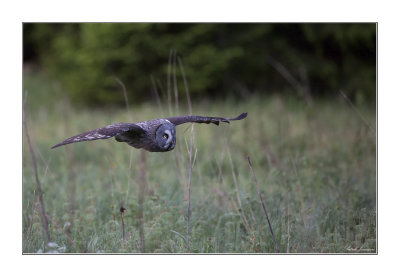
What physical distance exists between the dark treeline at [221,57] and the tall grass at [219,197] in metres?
3.55

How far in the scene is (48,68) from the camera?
15422 mm

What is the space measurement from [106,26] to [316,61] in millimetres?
5981

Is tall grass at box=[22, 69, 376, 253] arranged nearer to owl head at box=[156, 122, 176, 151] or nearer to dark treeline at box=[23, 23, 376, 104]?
owl head at box=[156, 122, 176, 151]

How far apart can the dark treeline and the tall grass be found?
355 centimetres

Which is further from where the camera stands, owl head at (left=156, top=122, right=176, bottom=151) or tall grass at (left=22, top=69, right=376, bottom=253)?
tall grass at (left=22, top=69, right=376, bottom=253)

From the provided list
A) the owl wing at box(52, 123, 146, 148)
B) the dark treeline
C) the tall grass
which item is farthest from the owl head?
the dark treeline

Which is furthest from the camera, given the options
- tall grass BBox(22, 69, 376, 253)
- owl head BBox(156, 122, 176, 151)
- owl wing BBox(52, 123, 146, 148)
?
tall grass BBox(22, 69, 376, 253)

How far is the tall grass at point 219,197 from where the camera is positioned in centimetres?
400

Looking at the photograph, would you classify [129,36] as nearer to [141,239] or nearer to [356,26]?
[356,26]

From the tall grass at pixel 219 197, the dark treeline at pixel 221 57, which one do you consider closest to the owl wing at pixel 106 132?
the tall grass at pixel 219 197

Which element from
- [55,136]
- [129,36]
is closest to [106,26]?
[129,36]

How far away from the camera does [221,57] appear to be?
1111cm

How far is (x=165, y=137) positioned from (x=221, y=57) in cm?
802

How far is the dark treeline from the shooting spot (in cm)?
1090
